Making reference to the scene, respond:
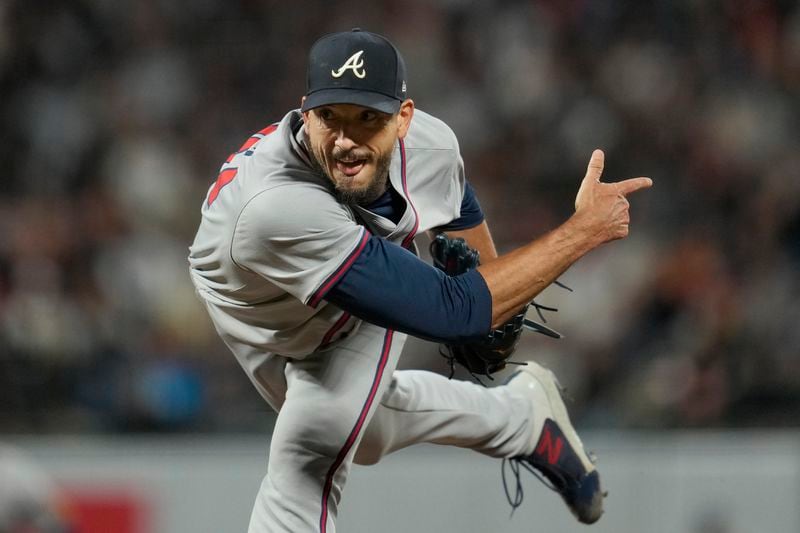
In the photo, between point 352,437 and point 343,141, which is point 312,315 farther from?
point 343,141


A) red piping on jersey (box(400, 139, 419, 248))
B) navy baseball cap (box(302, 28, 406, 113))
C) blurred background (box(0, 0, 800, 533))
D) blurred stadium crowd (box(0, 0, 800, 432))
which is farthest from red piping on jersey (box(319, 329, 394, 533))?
blurred stadium crowd (box(0, 0, 800, 432))

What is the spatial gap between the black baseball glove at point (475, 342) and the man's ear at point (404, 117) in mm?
309

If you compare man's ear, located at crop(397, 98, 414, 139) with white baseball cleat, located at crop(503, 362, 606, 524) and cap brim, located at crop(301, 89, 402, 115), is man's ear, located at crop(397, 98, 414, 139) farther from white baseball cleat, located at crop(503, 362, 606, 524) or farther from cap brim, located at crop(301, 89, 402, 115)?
white baseball cleat, located at crop(503, 362, 606, 524)

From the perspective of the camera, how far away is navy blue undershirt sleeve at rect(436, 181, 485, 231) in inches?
117

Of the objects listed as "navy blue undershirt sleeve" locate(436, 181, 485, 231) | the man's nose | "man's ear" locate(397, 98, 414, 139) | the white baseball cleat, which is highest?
"man's ear" locate(397, 98, 414, 139)

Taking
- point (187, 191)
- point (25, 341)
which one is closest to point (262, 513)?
point (25, 341)

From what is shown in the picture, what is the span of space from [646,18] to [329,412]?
4.29 meters

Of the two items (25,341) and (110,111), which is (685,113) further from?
(25,341)

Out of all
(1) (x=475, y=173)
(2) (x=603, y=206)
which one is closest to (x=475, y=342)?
(2) (x=603, y=206)

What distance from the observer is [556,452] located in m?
3.14

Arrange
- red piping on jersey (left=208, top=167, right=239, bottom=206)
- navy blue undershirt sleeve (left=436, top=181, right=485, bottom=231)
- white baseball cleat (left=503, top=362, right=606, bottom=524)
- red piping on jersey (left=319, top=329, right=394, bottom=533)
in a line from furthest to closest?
white baseball cleat (left=503, top=362, right=606, bottom=524) → navy blue undershirt sleeve (left=436, top=181, right=485, bottom=231) → red piping on jersey (left=319, top=329, right=394, bottom=533) → red piping on jersey (left=208, top=167, right=239, bottom=206)

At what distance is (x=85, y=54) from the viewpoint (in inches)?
254

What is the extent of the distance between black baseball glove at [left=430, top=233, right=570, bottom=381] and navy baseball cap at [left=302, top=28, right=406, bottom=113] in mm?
406

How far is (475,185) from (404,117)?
136 inches
